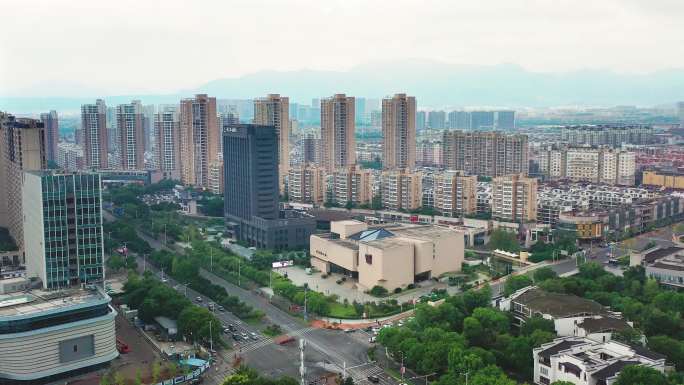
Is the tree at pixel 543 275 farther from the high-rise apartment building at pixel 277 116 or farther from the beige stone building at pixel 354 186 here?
the high-rise apartment building at pixel 277 116

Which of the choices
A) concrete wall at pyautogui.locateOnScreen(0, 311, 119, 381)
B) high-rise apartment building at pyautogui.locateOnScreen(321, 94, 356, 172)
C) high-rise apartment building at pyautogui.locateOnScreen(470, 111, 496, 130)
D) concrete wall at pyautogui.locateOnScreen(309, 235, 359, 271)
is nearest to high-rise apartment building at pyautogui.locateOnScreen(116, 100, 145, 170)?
high-rise apartment building at pyautogui.locateOnScreen(321, 94, 356, 172)

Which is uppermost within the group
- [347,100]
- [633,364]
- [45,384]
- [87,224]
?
[347,100]

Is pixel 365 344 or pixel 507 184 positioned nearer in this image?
pixel 365 344

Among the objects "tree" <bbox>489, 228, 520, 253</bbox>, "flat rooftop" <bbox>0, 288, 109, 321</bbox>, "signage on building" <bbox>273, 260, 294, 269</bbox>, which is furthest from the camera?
"tree" <bbox>489, 228, 520, 253</bbox>

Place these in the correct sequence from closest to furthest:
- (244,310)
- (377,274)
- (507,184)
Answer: (244,310)
(377,274)
(507,184)

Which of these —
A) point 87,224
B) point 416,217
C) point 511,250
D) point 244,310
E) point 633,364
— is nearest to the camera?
point 633,364

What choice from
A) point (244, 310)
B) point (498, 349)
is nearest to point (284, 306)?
point (244, 310)

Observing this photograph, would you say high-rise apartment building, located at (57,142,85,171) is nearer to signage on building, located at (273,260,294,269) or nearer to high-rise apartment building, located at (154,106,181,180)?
high-rise apartment building, located at (154,106,181,180)

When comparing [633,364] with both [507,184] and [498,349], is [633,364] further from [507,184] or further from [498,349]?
[507,184]
